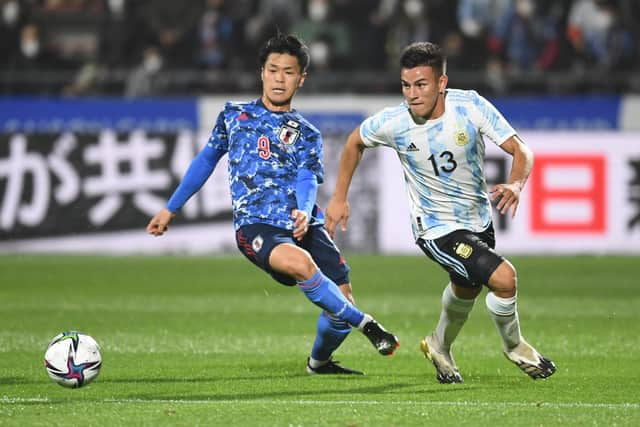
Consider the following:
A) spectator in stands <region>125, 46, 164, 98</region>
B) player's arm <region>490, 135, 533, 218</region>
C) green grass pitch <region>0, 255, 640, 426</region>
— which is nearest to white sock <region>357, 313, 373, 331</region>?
green grass pitch <region>0, 255, 640, 426</region>

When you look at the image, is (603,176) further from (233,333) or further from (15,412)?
(15,412)

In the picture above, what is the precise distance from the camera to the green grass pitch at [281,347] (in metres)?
6.27

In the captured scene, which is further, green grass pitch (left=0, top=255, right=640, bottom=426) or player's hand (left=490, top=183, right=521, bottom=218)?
player's hand (left=490, top=183, right=521, bottom=218)

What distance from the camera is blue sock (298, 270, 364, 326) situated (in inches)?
272

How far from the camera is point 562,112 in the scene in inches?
692

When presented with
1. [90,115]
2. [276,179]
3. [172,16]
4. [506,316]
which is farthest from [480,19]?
[506,316]

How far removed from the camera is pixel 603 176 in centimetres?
1631

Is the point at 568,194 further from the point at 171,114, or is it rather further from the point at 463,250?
the point at 463,250

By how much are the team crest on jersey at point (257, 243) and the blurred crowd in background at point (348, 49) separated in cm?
1103

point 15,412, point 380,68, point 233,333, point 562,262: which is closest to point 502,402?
point 15,412

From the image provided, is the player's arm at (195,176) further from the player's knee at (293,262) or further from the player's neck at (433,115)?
the player's neck at (433,115)

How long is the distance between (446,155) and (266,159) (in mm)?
1026

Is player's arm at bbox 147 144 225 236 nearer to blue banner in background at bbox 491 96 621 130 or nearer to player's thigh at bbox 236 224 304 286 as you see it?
player's thigh at bbox 236 224 304 286

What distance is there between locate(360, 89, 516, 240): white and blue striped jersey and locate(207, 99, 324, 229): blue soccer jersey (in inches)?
14.2
